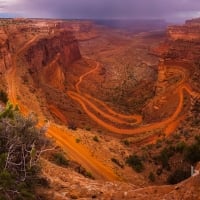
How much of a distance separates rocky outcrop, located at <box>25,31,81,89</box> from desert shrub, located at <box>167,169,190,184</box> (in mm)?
30832

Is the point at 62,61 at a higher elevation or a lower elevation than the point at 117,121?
higher

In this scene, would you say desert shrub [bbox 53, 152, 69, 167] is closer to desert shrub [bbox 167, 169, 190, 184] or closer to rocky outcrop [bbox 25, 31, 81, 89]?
desert shrub [bbox 167, 169, 190, 184]

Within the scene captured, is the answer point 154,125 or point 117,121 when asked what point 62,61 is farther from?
point 154,125

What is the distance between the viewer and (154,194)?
13188 mm

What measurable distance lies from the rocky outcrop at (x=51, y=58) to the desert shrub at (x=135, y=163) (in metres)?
Result: 26.6

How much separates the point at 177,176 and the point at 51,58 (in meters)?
47.7

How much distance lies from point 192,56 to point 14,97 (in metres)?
30.4

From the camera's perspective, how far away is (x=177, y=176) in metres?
24.9

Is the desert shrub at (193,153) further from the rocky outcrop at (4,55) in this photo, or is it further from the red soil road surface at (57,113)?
the rocky outcrop at (4,55)

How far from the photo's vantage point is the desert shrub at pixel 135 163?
27.7 m

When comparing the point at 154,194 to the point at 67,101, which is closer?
the point at 154,194

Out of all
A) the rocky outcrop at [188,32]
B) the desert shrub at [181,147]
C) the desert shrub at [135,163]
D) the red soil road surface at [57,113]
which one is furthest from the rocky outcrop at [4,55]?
the rocky outcrop at [188,32]

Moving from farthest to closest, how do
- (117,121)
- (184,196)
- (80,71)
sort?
(80,71) < (117,121) < (184,196)

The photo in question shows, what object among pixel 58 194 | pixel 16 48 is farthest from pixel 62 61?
pixel 58 194
